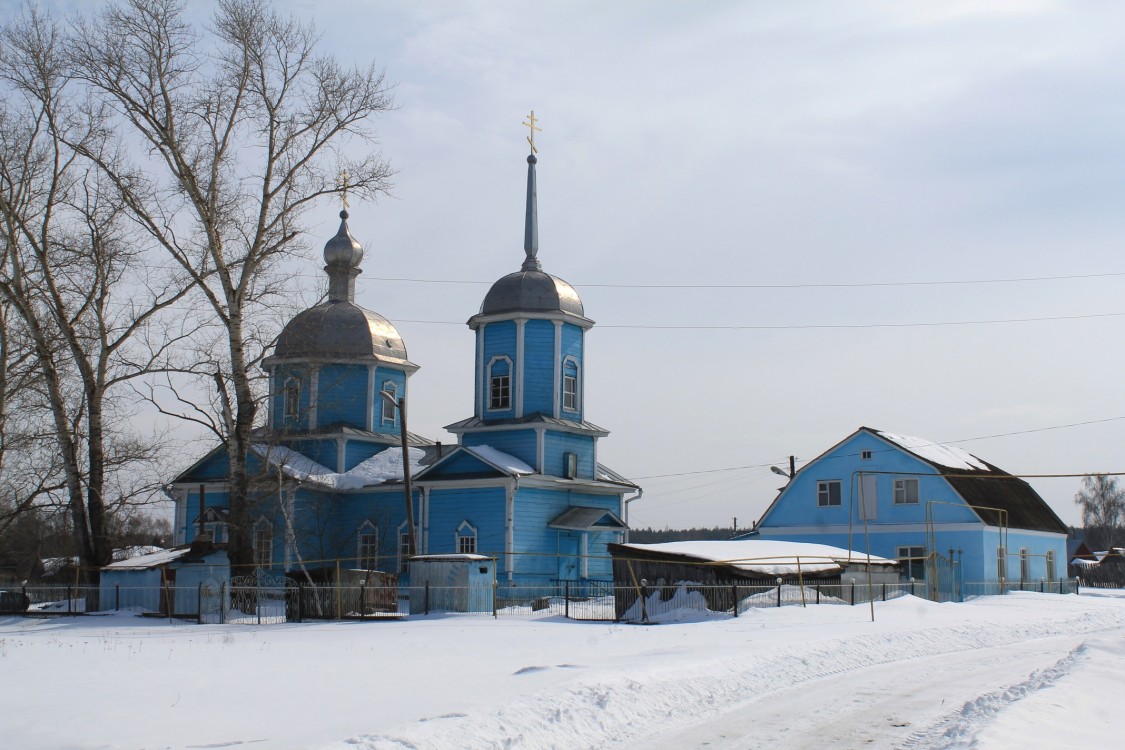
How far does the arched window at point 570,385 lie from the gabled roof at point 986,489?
10.4m

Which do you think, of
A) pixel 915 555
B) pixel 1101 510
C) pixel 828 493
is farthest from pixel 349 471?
pixel 1101 510

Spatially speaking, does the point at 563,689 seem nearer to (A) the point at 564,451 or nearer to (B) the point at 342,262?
(A) the point at 564,451

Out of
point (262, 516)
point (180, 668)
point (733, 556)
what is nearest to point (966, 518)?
point (733, 556)

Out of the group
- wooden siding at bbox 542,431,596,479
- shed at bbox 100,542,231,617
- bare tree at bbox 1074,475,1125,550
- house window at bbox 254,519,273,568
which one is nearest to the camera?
shed at bbox 100,542,231,617

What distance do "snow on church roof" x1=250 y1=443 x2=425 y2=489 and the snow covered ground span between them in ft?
51.1

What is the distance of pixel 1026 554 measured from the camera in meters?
41.1

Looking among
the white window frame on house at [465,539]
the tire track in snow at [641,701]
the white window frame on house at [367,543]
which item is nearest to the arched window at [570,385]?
the white window frame on house at [465,539]

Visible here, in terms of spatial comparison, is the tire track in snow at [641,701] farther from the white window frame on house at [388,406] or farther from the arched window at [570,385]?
the white window frame on house at [388,406]

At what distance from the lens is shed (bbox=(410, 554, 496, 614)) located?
24844 mm

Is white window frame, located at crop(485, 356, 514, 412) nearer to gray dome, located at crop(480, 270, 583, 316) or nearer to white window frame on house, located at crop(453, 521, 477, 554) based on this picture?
gray dome, located at crop(480, 270, 583, 316)

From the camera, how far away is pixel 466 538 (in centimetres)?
3369

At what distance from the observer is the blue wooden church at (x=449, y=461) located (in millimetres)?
33438

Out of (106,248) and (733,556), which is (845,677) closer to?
(733,556)

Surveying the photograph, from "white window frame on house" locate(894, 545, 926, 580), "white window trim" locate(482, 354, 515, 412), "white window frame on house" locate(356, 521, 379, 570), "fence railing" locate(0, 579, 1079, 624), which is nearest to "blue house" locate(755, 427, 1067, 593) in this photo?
"white window frame on house" locate(894, 545, 926, 580)
